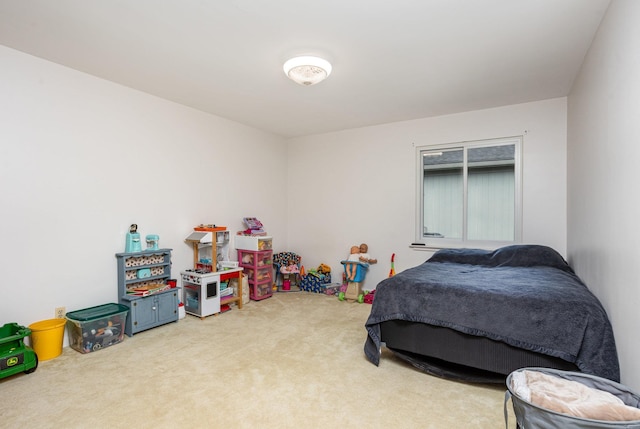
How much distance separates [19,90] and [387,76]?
3183mm

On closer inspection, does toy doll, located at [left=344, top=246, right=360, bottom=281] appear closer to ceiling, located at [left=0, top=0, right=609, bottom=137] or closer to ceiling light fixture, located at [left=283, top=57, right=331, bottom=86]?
ceiling, located at [left=0, top=0, right=609, bottom=137]

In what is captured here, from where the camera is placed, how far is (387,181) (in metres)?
4.72

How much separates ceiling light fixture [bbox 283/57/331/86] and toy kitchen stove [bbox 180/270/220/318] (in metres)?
2.40

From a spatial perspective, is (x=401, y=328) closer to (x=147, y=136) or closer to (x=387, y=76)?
(x=387, y=76)

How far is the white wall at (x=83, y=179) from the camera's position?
263 centimetres

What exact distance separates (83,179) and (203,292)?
5.44 ft

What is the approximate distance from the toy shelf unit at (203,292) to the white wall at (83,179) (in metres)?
0.26

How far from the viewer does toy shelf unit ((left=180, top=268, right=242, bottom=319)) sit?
368cm

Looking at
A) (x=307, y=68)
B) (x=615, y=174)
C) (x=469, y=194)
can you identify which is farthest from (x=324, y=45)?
(x=469, y=194)

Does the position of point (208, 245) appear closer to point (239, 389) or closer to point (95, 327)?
point (95, 327)

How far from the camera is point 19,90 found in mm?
2648

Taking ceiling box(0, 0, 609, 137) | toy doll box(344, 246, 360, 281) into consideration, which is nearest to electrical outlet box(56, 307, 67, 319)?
ceiling box(0, 0, 609, 137)

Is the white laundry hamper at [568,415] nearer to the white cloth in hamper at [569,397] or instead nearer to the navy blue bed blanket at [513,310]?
the white cloth in hamper at [569,397]

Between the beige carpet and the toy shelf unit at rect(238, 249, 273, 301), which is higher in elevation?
the toy shelf unit at rect(238, 249, 273, 301)
